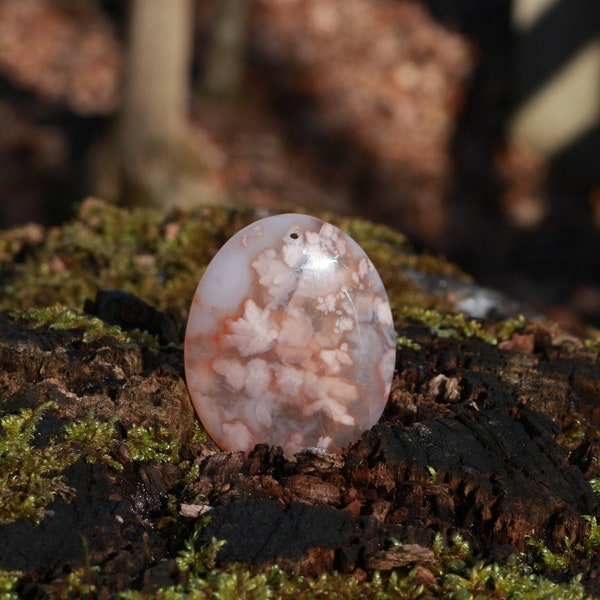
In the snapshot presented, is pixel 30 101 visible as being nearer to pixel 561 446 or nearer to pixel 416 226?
pixel 416 226

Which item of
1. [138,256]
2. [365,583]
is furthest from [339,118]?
[365,583]

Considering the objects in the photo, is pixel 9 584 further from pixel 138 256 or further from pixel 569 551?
pixel 138 256

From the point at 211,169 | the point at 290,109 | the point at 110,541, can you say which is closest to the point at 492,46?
the point at 290,109

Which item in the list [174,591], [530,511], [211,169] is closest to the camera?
[174,591]

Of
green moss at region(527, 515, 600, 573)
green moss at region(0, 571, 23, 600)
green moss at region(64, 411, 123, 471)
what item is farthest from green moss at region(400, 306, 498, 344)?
green moss at region(0, 571, 23, 600)

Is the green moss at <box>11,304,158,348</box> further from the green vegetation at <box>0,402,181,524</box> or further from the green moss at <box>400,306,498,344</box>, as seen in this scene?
the green moss at <box>400,306,498,344</box>

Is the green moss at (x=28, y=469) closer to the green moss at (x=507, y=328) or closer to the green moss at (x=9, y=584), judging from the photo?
the green moss at (x=9, y=584)
